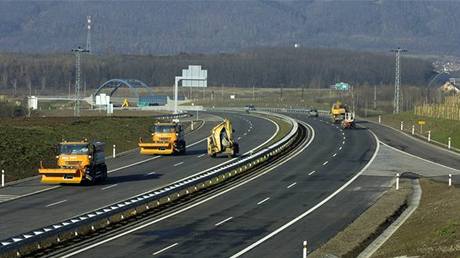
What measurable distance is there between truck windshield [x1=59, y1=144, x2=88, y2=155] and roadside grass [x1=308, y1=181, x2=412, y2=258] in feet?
52.1

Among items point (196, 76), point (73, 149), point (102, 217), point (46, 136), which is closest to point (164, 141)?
point (46, 136)

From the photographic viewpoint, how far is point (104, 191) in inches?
1866

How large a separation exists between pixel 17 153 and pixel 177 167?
10.5m

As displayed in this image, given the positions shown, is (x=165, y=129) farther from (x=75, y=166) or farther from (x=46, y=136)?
(x=75, y=166)

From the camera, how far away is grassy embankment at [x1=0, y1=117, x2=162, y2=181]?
56.9 meters

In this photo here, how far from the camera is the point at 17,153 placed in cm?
5891

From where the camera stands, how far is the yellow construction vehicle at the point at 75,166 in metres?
48.1

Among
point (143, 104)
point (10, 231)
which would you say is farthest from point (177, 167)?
point (143, 104)

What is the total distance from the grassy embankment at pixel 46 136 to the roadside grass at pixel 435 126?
29.8 meters

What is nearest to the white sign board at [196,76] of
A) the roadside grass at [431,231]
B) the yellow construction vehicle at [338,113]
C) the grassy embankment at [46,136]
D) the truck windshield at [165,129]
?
the grassy embankment at [46,136]

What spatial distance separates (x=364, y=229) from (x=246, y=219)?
5436mm

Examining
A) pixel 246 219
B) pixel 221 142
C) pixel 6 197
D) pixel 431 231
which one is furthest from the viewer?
pixel 221 142

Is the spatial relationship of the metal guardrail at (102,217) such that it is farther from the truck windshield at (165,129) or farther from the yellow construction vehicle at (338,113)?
the yellow construction vehicle at (338,113)

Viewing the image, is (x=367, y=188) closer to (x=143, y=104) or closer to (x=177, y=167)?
(x=177, y=167)
